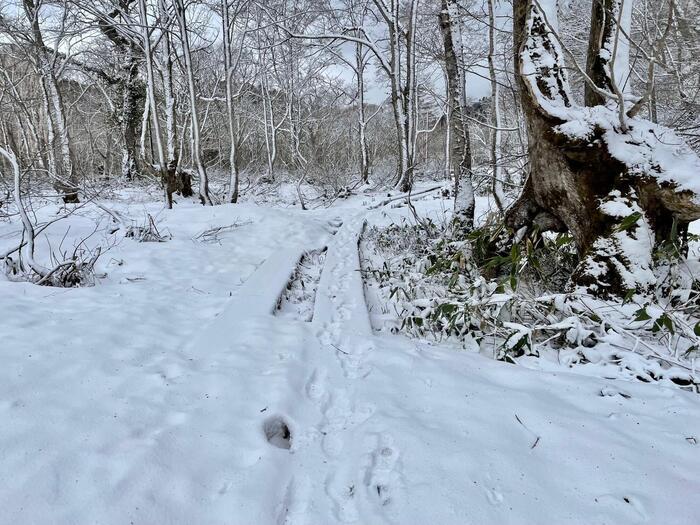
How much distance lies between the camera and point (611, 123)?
2938mm

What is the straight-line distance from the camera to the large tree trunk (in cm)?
273

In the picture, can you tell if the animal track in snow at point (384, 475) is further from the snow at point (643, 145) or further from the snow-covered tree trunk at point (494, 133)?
the snow-covered tree trunk at point (494, 133)

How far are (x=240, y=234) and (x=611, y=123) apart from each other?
17.6 feet

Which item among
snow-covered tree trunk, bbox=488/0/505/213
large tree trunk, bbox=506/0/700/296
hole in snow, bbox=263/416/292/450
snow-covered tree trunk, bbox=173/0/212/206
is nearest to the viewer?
hole in snow, bbox=263/416/292/450

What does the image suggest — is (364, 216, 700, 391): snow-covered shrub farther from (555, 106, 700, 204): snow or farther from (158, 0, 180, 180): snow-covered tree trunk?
(158, 0, 180, 180): snow-covered tree trunk

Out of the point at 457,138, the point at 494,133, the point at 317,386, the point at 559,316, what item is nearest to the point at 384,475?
the point at 317,386

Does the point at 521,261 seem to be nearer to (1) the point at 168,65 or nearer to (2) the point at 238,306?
(2) the point at 238,306

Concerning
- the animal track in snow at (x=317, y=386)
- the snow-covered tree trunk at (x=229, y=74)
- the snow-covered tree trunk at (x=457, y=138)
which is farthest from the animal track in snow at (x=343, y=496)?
the snow-covered tree trunk at (x=229, y=74)

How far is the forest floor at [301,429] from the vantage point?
134cm

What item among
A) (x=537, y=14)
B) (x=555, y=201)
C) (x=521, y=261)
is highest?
(x=537, y=14)

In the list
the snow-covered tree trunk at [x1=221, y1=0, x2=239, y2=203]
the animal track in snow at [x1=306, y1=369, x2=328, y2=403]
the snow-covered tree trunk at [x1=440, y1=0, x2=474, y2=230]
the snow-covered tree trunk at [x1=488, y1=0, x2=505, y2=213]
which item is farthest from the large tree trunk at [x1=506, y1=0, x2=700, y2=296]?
the snow-covered tree trunk at [x1=221, y1=0, x2=239, y2=203]

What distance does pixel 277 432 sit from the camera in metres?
1.90

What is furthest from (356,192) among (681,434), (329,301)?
(681,434)

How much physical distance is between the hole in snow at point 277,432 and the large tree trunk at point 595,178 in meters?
2.39
